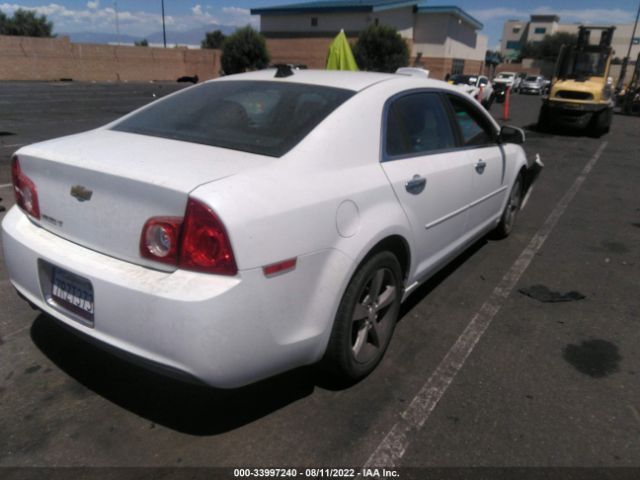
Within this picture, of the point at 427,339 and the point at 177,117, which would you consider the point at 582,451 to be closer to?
the point at 427,339

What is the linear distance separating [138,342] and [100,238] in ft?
1.69

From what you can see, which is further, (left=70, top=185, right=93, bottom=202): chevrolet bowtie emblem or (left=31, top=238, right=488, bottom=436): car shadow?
(left=31, top=238, right=488, bottom=436): car shadow

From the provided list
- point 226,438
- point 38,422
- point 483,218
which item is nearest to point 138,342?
point 226,438

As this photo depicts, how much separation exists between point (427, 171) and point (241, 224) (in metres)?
1.56

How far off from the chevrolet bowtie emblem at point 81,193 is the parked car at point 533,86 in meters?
45.4

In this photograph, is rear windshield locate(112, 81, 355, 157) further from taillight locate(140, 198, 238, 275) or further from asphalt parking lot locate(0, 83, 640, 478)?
asphalt parking lot locate(0, 83, 640, 478)

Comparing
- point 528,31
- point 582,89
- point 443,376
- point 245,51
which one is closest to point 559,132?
point 582,89

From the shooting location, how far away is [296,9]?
155 feet

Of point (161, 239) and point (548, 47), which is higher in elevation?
point (548, 47)

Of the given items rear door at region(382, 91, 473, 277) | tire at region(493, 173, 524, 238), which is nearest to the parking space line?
tire at region(493, 173, 524, 238)

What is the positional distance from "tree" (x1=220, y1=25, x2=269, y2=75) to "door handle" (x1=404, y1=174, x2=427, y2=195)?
41879 millimetres

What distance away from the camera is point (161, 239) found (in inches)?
81.7

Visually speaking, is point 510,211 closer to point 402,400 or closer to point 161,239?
point 402,400

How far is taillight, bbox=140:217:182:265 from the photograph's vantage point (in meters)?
2.03
